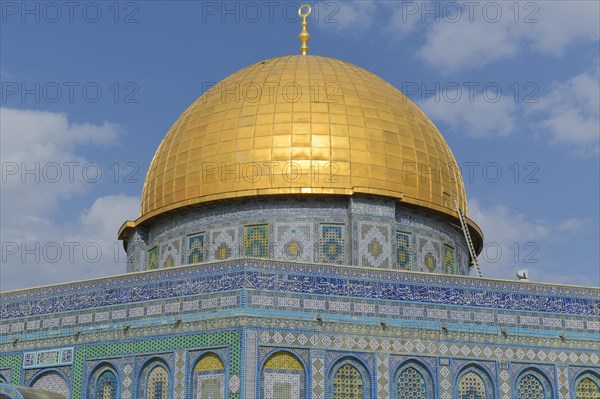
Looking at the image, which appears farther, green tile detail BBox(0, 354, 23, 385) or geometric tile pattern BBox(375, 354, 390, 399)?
green tile detail BBox(0, 354, 23, 385)

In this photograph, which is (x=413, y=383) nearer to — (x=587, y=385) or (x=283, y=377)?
(x=283, y=377)

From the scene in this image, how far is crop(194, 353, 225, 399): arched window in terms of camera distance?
18656mm

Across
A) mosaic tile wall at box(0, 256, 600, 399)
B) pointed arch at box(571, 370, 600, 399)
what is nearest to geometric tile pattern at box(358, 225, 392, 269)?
mosaic tile wall at box(0, 256, 600, 399)

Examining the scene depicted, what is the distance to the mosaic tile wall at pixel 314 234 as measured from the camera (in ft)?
76.4

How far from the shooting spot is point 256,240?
23.5 metres

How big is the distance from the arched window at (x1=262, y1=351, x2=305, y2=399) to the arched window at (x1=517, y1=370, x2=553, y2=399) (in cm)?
444

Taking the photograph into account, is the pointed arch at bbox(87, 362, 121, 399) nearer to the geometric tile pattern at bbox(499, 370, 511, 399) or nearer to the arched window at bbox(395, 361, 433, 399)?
the arched window at bbox(395, 361, 433, 399)

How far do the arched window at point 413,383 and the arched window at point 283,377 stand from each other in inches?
76.2

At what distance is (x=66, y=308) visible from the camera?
20.8 m

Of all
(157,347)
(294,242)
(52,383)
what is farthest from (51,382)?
(294,242)

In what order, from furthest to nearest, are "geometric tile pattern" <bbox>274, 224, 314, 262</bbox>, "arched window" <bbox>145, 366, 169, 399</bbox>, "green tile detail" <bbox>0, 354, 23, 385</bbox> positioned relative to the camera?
"geometric tile pattern" <bbox>274, 224, 314, 262</bbox>, "green tile detail" <bbox>0, 354, 23, 385</bbox>, "arched window" <bbox>145, 366, 169, 399</bbox>

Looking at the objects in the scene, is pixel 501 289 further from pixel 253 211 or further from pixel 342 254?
pixel 253 211

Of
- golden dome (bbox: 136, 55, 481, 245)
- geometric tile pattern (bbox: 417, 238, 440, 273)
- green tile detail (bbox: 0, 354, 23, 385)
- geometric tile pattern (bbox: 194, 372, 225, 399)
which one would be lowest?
geometric tile pattern (bbox: 194, 372, 225, 399)

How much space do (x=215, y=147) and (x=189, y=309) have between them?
20.4 ft
